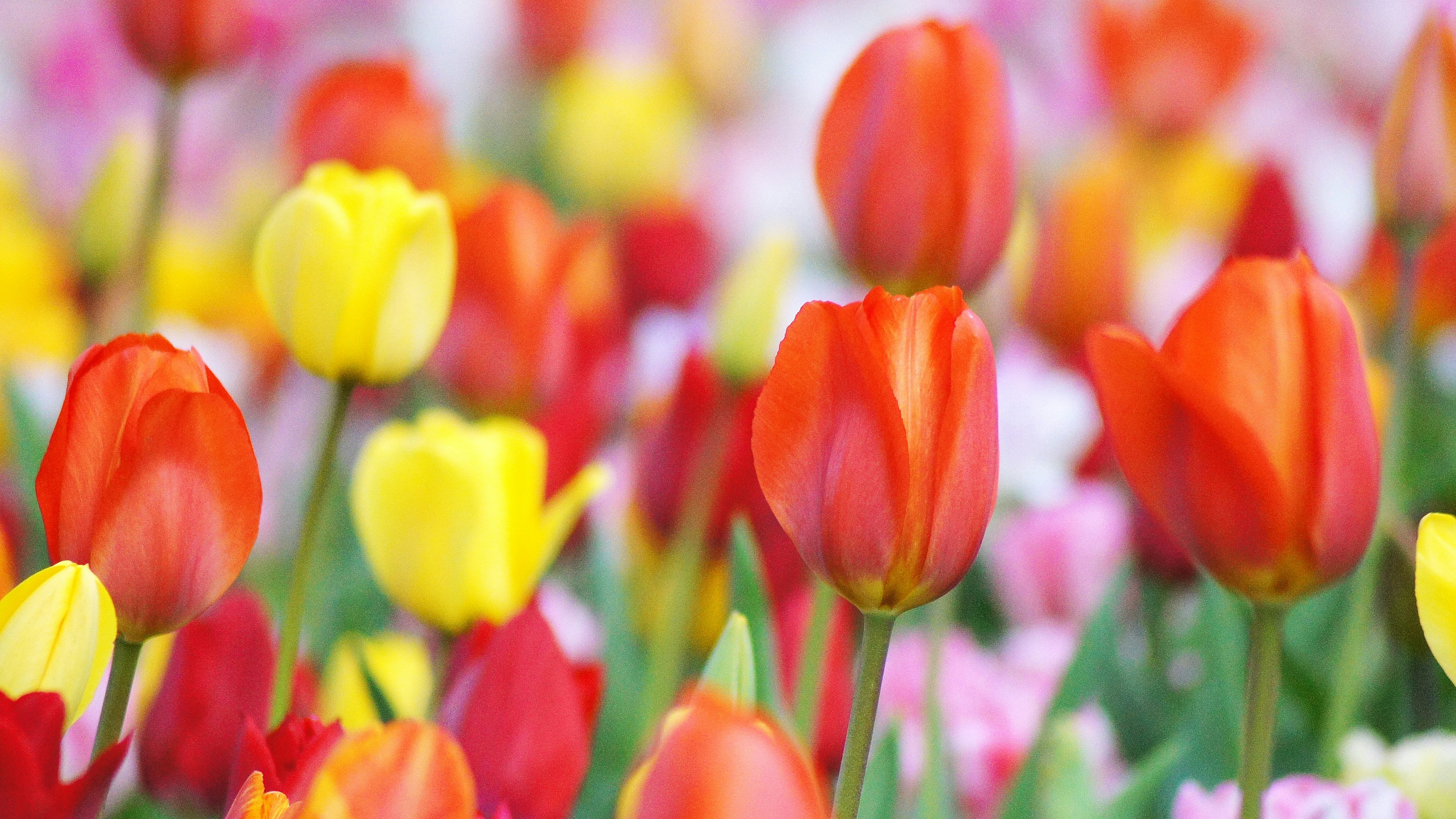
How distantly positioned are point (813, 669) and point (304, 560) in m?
0.15

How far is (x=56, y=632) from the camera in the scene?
10.2 inches

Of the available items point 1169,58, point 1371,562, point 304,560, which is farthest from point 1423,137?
point 1169,58

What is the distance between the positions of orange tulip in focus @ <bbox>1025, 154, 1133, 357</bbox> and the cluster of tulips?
136 mm

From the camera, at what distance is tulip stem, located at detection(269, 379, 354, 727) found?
356mm

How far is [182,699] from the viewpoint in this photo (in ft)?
1.22

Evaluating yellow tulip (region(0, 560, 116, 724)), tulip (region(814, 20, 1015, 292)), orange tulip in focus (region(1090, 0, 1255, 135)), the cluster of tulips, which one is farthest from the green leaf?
orange tulip in focus (region(1090, 0, 1255, 135))

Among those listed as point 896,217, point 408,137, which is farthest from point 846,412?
point 408,137

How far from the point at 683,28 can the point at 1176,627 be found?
0.88 meters

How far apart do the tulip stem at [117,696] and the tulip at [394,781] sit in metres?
0.09

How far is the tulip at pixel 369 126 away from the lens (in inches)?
23.8

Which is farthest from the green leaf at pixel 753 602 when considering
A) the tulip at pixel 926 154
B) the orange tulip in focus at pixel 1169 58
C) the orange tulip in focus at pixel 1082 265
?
the orange tulip in focus at pixel 1169 58

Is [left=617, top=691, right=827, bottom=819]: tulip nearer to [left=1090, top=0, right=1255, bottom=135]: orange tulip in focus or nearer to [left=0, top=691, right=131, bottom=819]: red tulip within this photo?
[left=0, top=691, right=131, bottom=819]: red tulip

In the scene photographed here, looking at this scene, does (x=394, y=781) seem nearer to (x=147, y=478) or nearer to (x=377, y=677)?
(x=147, y=478)

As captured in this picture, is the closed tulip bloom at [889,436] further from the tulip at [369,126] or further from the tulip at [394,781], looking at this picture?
the tulip at [369,126]
